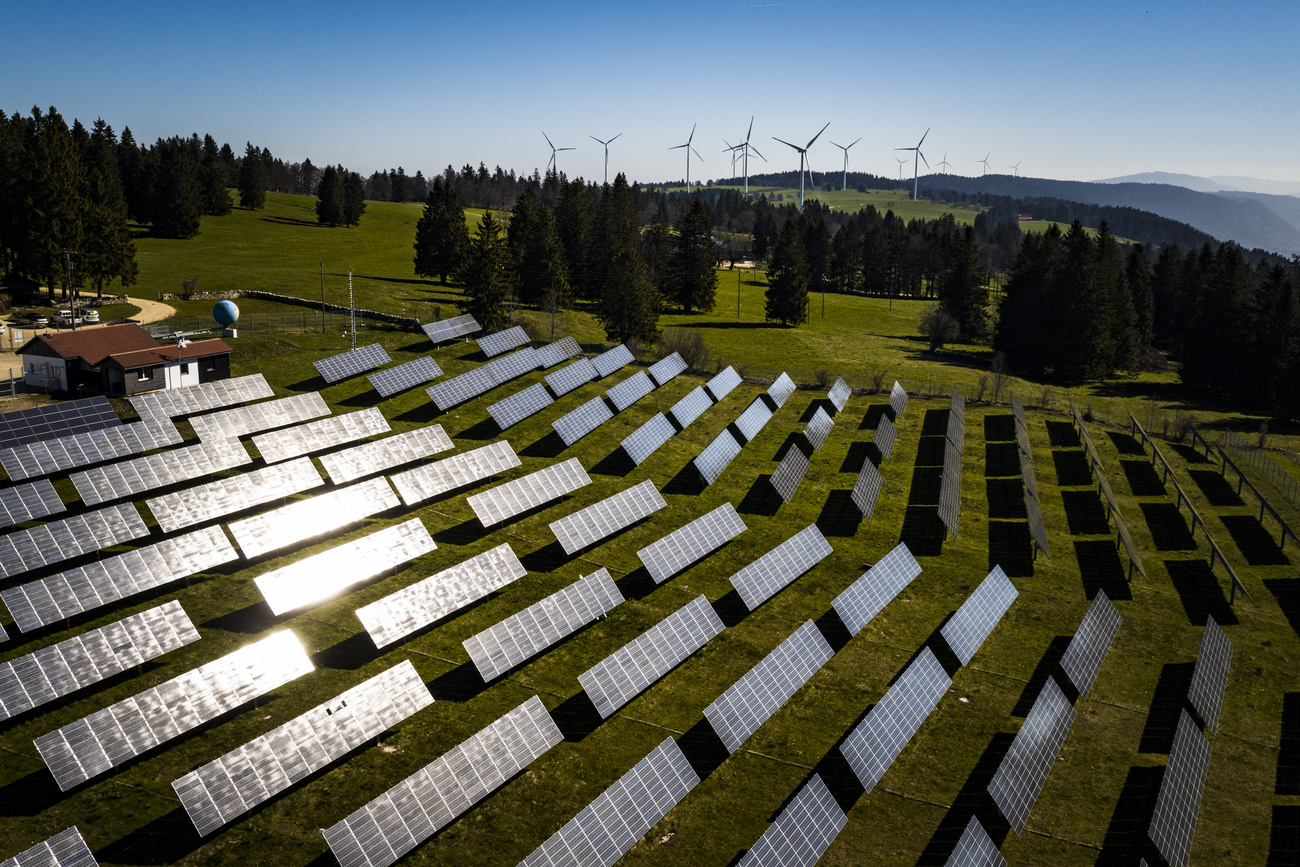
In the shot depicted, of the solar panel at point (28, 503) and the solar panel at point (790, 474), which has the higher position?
the solar panel at point (28, 503)

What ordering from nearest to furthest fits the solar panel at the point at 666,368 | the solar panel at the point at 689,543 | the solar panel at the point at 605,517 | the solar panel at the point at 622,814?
the solar panel at the point at 622,814
the solar panel at the point at 689,543
the solar panel at the point at 605,517
the solar panel at the point at 666,368

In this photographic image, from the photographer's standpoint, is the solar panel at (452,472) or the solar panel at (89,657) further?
the solar panel at (452,472)

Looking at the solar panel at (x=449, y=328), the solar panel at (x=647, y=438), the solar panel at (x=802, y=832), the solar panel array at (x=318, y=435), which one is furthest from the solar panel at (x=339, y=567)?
the solar panel at (x=449, y=328)

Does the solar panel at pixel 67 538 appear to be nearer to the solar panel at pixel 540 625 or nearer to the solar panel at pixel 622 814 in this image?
the solar panel at pixel 540 625

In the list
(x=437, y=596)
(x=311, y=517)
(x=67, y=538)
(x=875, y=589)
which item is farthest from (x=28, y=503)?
(x=875, y=589)

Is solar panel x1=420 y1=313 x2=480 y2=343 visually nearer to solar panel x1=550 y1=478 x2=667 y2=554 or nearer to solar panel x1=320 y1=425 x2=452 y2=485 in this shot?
solar panel x1=320 y1=425 x2=452 y2=485

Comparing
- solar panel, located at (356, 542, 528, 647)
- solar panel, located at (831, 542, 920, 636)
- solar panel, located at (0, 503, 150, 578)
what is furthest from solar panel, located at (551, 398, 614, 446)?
solar panel, located at (0, 503, 150, 578)

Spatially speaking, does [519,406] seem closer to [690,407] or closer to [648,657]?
[690,407]
